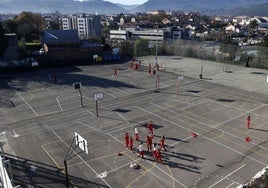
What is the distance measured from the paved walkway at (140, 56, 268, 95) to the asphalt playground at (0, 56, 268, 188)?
0.57ft

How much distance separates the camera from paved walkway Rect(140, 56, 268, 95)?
40.4 meters

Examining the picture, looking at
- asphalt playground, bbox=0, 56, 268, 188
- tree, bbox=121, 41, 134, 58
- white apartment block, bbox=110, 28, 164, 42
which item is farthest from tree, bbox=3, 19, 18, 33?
white apartment block, bbox=110, 28, 164, 42

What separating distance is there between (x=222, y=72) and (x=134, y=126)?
91.9 ft

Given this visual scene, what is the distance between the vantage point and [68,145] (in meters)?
23.0

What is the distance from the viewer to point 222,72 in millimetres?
48594

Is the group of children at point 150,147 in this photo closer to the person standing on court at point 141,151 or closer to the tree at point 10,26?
the person standing on court at point 141,151

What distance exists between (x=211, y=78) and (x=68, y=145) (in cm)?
2878

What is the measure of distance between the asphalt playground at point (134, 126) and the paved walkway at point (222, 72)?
0.17 meters

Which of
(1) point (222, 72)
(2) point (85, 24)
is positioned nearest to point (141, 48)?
(1) point (222, 72)

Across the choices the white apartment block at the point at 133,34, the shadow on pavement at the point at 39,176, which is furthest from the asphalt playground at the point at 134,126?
the white apartment block at the point at 133,34

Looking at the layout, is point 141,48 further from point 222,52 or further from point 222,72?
point 222,72

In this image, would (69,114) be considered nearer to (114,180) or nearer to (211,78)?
(114,180)

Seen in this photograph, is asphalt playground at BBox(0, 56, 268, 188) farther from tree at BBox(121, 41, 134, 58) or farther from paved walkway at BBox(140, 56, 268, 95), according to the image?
tree at BBox(121, 41, 134, 58)

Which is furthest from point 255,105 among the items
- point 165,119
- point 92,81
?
point 92,81
